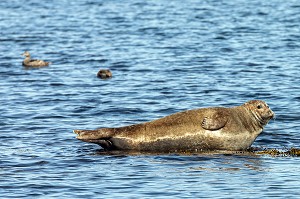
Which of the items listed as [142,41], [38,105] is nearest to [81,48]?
[142,41]

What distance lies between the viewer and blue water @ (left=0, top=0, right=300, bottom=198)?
14695 mm

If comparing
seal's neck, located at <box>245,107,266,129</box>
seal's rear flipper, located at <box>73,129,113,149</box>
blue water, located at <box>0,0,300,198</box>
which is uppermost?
seal's rear flipper, located at <box>73,129,113,149</box>

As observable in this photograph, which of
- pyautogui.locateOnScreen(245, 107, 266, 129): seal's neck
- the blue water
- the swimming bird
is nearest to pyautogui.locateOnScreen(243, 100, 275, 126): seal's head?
pyautogui.locateOnScreen(245, 107, 266, 129): seal's neck

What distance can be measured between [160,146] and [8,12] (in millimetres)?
41327

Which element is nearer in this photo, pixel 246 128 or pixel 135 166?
pixel 135 166

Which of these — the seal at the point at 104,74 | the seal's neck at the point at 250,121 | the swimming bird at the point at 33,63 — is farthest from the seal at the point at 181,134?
the swimming bird at the point at 33,63

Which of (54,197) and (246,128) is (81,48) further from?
(54,197)

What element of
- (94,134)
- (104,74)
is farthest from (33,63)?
(94,134)

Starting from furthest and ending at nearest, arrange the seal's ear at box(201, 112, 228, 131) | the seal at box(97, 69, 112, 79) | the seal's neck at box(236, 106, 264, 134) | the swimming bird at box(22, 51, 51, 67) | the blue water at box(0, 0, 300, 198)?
the swimming bird at box(22, 51, 51, 67) < the seal at box(97, 69, 112, 79) < the seal's neck at box(236, 106, 264, 134) < the seal's ear at box(201, 112, 228, 131) < the blue water at box(0, 0, 300, 198)

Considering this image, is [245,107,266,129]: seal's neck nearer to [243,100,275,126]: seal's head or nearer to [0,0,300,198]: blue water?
[243,100,275,126]: seal's head

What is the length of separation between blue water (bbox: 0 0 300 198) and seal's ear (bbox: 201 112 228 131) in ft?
1.74

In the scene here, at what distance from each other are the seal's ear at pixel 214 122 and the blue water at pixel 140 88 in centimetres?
53

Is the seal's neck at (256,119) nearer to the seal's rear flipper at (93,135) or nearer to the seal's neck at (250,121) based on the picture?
the seal's neck at (250,121)

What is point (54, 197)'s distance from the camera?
1362 centimetres
